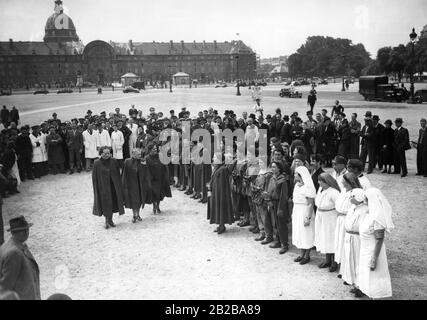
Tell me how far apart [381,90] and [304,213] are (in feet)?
105

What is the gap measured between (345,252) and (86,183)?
31.3ft

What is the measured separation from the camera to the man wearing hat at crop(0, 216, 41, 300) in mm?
3947

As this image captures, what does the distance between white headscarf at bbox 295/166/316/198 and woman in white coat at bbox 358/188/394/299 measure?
141cm

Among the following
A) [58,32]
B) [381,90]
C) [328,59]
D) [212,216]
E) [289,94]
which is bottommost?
[212,216]

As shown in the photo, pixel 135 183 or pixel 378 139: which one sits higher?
pixel 378 139

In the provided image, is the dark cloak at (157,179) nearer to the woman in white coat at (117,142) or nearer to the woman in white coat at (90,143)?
the woman in white coat at (117,142)

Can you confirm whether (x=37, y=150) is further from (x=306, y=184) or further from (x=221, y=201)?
(x=306, y=184)

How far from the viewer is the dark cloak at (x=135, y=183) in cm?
929

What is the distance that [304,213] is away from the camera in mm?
6734

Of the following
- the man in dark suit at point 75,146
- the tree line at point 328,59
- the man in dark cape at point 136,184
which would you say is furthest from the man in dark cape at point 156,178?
the tree line at point 328,59

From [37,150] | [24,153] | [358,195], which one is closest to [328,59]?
[37,150]

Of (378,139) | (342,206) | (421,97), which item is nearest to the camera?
(342,206)

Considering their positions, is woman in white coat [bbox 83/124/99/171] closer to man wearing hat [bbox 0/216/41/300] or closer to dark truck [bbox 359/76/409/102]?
man wearing hat [bbox 0/216/41/300]

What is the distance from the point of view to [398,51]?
162ft
